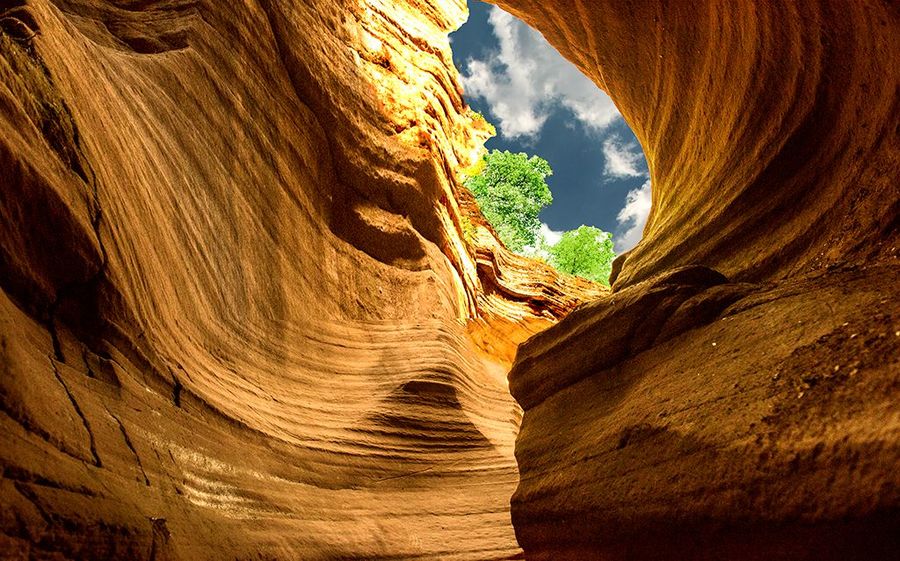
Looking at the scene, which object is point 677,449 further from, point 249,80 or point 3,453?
point 249,80

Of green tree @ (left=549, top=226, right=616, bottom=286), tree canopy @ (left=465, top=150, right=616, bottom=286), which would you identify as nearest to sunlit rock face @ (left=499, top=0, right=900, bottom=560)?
tree canopy @ (left=465, top=150, right=616, bottom=286)

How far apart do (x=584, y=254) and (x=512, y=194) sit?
504cm

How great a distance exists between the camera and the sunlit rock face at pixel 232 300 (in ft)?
10.9

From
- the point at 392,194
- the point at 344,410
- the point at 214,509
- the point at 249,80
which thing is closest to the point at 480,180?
the point at 392,194

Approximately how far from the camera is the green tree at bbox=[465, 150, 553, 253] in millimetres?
27203

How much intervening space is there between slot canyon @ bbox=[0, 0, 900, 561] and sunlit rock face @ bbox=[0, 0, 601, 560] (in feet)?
0.10

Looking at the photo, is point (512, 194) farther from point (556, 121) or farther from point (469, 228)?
point (556, 121)

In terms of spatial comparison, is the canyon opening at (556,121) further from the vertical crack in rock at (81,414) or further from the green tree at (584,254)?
the vertical crack in rock at (81,414)

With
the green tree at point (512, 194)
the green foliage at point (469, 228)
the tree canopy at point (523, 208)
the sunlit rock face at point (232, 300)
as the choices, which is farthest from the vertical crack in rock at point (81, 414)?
the green tree at point (512, 194)

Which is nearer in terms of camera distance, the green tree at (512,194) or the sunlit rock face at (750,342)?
the sunlit rock face at (750,342)

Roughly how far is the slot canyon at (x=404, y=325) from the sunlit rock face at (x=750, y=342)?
2 centimetres

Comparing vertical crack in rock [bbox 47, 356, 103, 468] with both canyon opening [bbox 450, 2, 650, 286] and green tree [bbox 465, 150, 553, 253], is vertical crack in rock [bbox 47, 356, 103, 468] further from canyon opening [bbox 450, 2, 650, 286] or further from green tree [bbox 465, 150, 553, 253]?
canyon opening [bbox 450, 2, 650, 286]

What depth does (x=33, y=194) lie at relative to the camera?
Answer: 3.41 m

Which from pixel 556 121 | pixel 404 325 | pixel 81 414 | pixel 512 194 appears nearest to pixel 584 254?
pixel 512 194
